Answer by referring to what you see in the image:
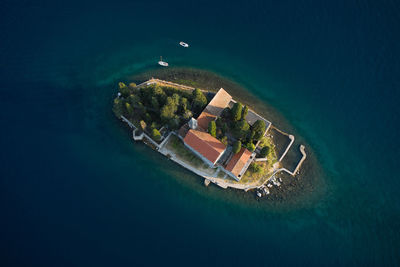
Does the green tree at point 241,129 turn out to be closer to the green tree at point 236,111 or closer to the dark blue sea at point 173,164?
the green tree at point 236,111

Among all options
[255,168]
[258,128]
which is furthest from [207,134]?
[255,168]

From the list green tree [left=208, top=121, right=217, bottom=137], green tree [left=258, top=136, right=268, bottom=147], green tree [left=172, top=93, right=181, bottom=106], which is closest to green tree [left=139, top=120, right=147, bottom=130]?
green tree [left=172, top=93, right=181, bottom=106]

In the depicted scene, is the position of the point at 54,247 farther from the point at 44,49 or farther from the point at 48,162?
the point at 44,49

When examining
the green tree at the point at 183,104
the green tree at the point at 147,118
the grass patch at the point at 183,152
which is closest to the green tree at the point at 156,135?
the grass patch at the point at 183,152

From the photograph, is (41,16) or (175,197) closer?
(175,197)

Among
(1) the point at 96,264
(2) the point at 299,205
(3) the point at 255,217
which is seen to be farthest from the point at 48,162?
(2) the point at 299,205

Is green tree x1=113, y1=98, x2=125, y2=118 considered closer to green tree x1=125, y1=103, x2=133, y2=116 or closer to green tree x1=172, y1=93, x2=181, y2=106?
green tree x1=125, y1=103, x2=133, y2=116
